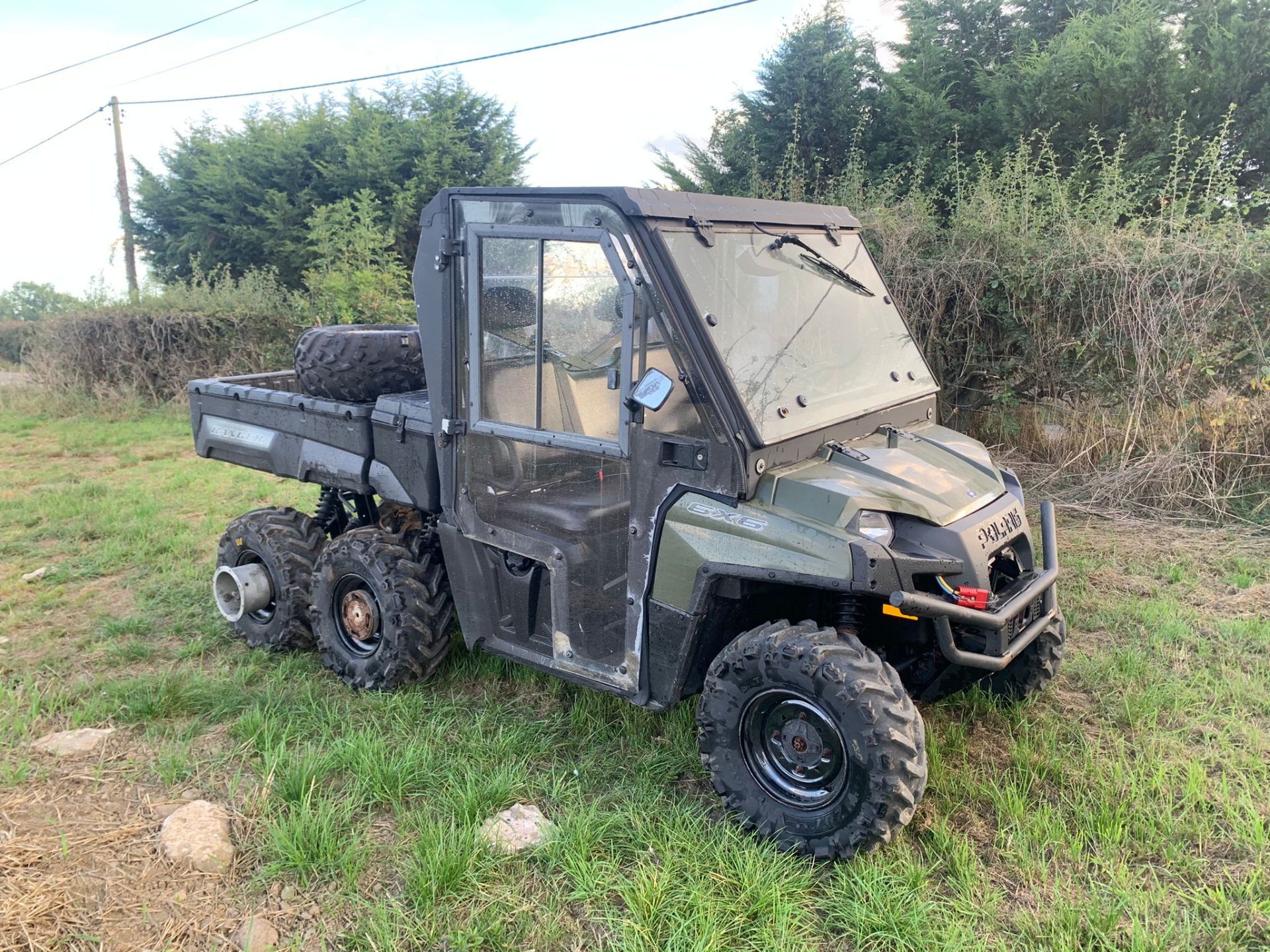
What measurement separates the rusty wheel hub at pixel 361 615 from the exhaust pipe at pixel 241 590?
2.13ft

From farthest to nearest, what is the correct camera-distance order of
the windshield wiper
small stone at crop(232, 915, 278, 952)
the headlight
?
the windshield wiper, the headlight, small stone at crop(232, 915, 278, 952)

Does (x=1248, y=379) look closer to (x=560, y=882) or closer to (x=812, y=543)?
(x=812, y=543)

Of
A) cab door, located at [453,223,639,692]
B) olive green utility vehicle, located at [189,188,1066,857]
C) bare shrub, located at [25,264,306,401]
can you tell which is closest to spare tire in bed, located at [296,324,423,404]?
olive green utility vehicle, located at [189,188,1066,857]

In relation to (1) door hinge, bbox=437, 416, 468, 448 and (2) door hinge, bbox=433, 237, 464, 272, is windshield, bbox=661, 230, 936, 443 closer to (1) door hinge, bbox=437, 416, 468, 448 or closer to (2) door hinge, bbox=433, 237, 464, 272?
(2) door hinge, bbox=433, 237, 464, 272

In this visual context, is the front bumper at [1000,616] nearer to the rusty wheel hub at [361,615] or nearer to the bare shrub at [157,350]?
the rusty wheel hub at [361,615]

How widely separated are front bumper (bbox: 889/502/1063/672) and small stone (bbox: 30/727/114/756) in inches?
131

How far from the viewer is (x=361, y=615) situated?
436 cm

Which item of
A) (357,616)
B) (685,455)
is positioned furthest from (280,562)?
(685,455)

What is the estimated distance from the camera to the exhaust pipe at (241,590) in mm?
4750

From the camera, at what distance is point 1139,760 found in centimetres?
351

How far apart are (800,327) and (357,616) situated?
2.47 meters

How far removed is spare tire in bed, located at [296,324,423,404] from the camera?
441 cm

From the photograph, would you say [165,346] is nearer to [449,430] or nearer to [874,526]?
[449,430]

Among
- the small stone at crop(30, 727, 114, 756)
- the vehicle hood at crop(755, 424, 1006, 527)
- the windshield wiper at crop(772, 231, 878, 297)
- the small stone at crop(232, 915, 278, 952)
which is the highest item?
the windshield wiper at crop(772, 231, 878, 297)
